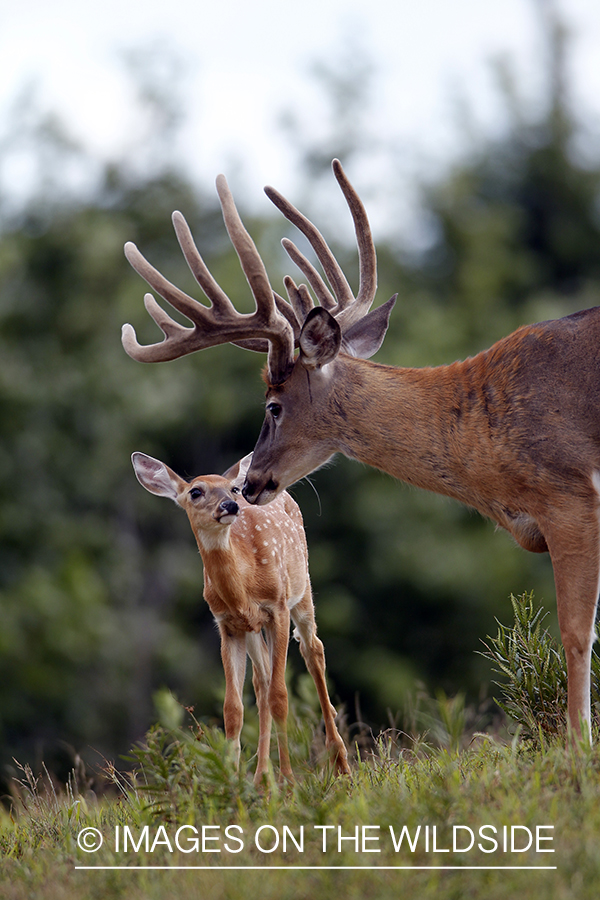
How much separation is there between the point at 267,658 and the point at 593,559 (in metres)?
2.07

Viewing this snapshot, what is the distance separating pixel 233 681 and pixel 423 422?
1.69 m

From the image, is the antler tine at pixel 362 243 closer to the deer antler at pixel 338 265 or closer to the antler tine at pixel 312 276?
the deer antler at pixel 338 265

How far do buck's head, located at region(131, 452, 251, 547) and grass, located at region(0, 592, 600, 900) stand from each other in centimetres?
117

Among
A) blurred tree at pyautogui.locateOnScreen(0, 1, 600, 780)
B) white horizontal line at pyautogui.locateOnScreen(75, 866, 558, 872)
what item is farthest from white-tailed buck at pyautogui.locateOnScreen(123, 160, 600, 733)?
blurred tree at pyautogui.locateOnScreen(0, 1, 600, 780)

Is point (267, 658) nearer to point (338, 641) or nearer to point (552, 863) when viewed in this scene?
point (552, 863)

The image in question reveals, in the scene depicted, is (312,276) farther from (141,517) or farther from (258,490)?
(141,517)

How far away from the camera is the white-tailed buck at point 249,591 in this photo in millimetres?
5621

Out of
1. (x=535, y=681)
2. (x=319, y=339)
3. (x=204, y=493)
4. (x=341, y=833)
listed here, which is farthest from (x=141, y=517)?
(x=341, y=833)

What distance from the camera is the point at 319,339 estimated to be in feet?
18.3

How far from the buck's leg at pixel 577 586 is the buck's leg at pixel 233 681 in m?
1.73

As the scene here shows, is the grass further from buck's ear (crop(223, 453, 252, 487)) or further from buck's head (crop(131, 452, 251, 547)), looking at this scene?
buck's ear (crop(223, 453, 252, 487))

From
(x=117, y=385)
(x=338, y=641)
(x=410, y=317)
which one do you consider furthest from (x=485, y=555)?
(x=117, y=385)

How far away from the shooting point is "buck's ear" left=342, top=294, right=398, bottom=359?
6137 mm

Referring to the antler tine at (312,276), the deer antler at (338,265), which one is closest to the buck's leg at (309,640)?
the deer antler at (338,265)
